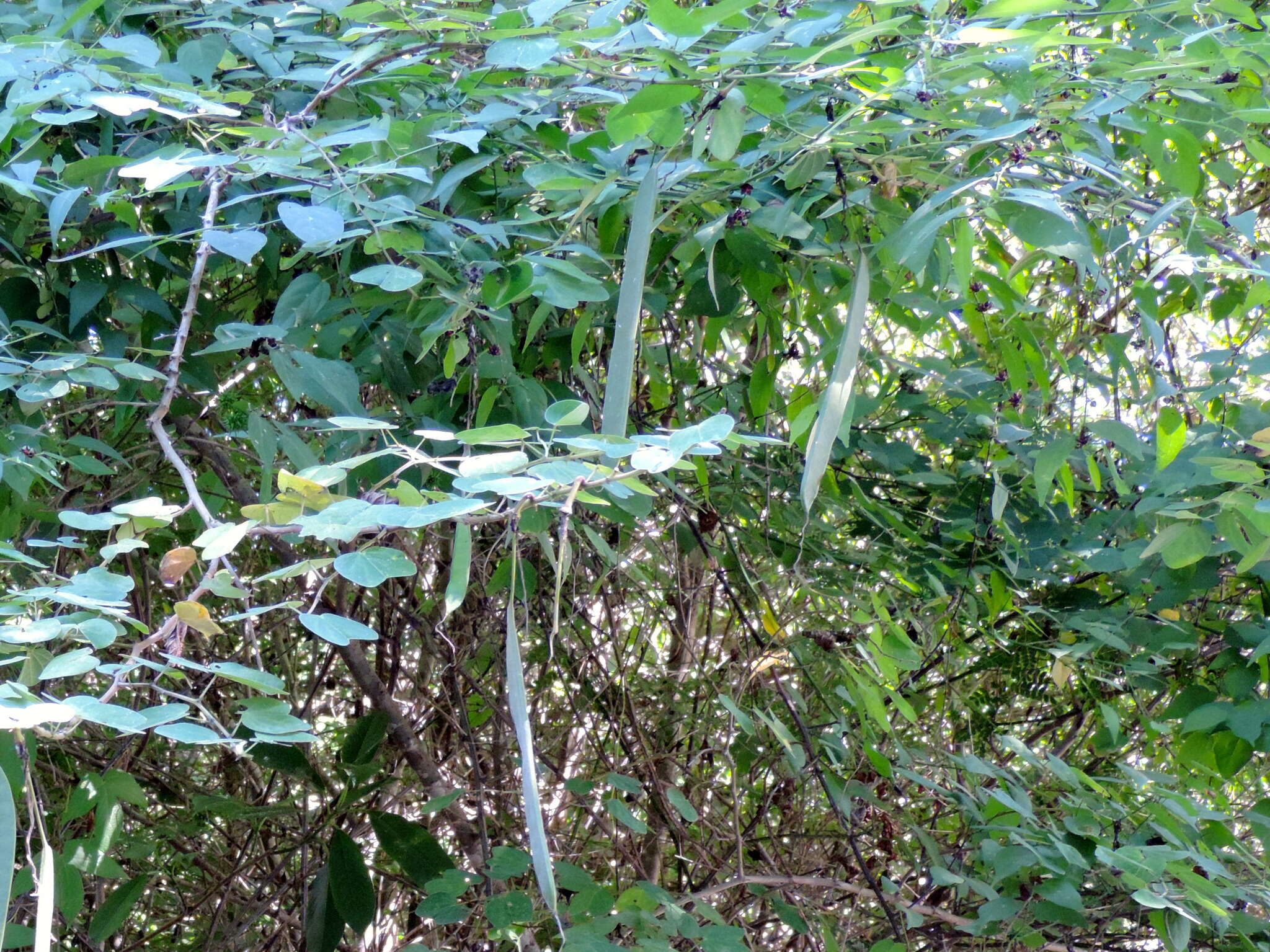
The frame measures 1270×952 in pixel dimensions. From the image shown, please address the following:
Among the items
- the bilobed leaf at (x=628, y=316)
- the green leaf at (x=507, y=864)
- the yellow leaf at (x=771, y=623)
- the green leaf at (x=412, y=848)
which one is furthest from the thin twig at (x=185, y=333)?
the yellow leaf at (x=771, y=623)

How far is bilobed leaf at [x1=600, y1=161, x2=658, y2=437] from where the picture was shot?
0.83m

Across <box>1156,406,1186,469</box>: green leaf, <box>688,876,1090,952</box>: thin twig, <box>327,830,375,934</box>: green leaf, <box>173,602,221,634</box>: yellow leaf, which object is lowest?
<box>688,876,1090,952</box>: thin twig

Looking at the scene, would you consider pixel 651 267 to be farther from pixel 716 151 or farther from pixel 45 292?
pixel 45 292

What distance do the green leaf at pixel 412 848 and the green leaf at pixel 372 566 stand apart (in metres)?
1.06

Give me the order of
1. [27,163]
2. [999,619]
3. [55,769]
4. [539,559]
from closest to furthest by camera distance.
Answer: [27,163]
[539,559]
[55,769]
[999,619]

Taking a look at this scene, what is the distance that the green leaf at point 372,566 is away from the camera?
0.69 m

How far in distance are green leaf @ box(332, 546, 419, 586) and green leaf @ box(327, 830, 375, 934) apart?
1120mm

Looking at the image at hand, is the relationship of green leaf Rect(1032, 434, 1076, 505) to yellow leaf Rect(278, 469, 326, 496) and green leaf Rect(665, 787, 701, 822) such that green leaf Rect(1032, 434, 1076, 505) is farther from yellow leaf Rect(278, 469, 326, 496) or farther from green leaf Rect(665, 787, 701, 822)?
yellow leaf Rect(278, 469, 326, 496)

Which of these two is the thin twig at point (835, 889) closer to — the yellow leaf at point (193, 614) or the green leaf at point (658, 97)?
the yellow leaf at point (193, 614)

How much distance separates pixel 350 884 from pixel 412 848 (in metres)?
0.11

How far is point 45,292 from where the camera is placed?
123 cm

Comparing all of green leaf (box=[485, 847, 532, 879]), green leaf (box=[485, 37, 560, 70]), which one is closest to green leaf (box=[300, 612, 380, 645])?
green leaf (box=[485, 37, 560, 70])

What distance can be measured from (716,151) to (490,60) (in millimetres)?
192

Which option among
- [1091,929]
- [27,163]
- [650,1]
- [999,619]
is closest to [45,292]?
[27,163]
